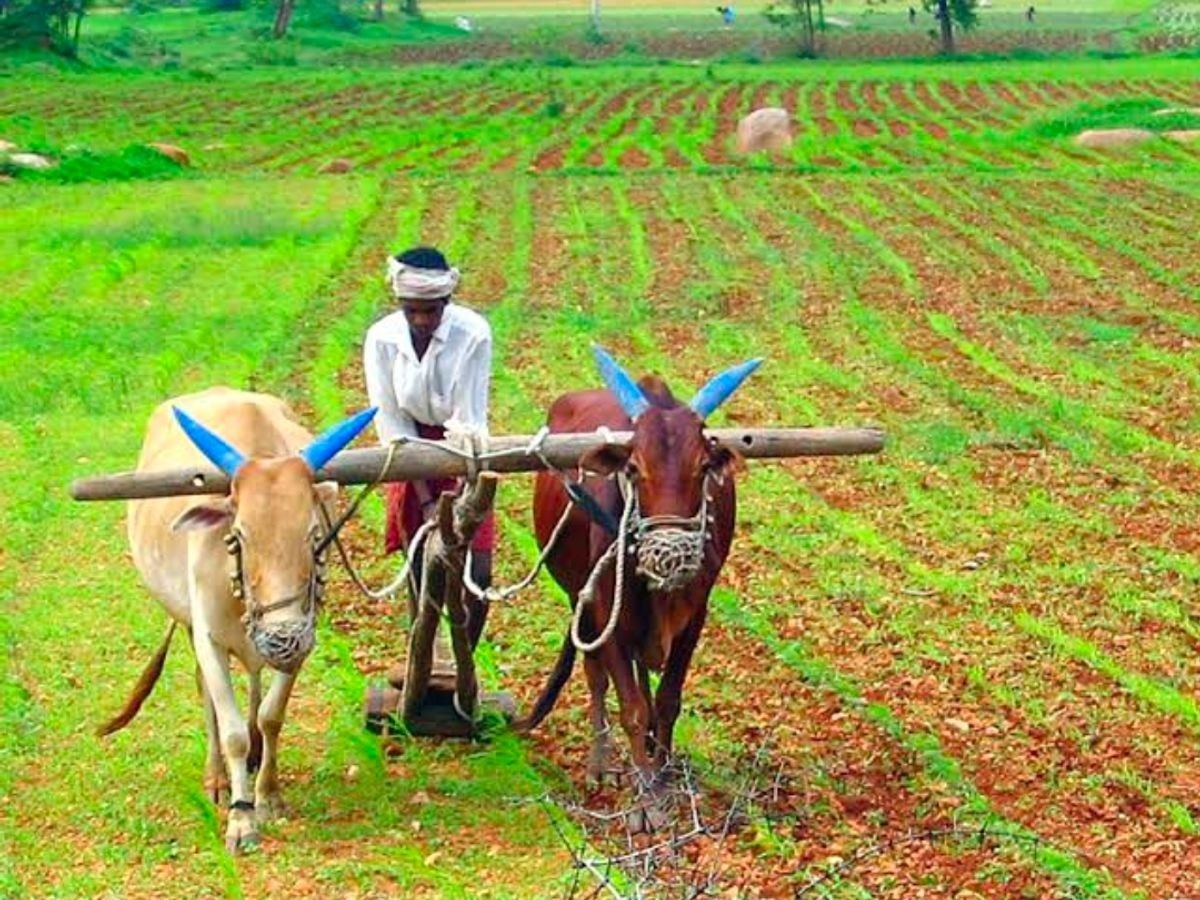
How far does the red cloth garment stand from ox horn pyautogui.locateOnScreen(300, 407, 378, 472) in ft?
3.16

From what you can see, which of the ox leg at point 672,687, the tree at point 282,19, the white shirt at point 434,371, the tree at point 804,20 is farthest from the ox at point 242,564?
the tree at point 282,19

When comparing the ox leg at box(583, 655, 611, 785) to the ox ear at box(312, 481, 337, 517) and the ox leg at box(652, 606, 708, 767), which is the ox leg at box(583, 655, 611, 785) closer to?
the ox leg at box(652, 606, 708, 767)

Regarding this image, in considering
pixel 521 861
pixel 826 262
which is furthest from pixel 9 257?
pixel 521 861

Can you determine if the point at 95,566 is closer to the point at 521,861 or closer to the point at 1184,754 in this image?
the point at 521,861

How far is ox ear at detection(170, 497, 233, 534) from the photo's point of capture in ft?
24.4

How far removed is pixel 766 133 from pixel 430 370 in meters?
25.5

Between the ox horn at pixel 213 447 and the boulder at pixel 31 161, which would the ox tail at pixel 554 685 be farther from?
the boulder at pixel 31 161

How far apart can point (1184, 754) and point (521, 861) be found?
8.73ft

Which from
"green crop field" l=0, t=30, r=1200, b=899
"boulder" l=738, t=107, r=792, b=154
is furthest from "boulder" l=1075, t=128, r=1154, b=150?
"boulder" l=738, t=107, r=792, b=154

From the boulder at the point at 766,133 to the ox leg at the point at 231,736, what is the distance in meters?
25.8

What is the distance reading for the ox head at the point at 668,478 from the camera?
727 centimetres

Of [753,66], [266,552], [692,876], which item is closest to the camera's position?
[692,876]

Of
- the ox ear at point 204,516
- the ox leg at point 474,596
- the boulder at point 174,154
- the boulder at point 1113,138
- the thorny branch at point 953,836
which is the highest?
the ox ear at point 204,516

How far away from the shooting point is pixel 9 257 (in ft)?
72.5
